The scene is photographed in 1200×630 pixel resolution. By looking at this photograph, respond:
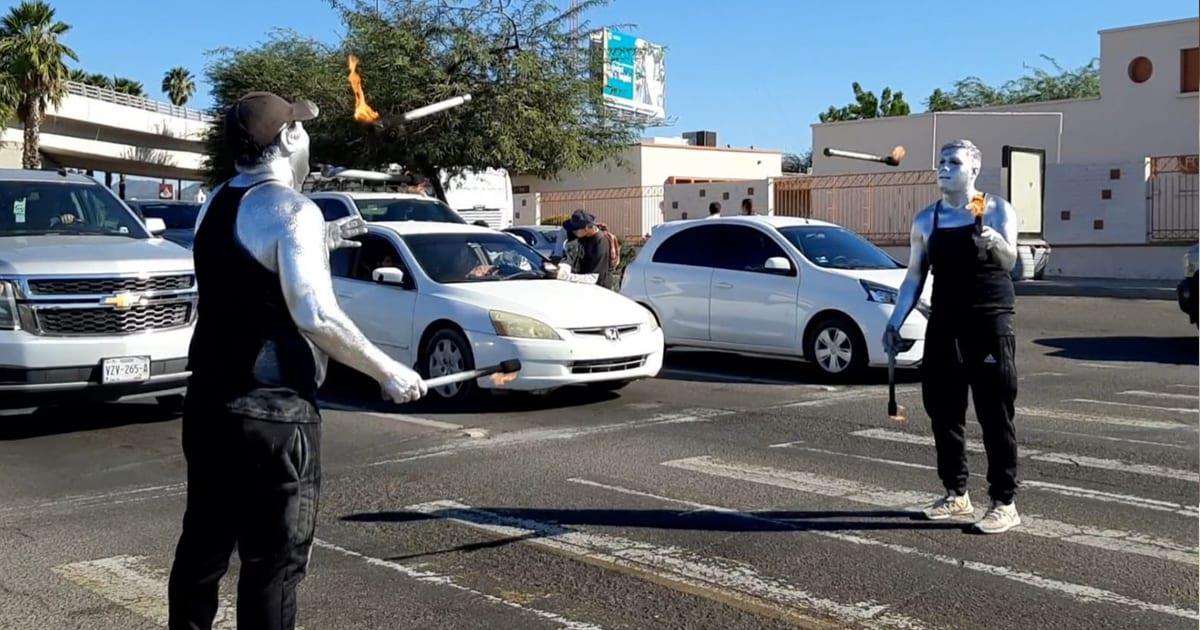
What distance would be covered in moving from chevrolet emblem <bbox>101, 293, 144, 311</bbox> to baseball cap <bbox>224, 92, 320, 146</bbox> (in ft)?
19.3

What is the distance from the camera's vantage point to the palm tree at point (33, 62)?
4769 centimetres

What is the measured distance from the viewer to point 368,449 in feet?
29.6

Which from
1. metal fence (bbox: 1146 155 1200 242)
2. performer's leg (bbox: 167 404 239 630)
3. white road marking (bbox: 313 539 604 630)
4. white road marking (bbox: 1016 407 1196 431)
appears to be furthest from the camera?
metal fence (bbox: 1146 155 1200 242)

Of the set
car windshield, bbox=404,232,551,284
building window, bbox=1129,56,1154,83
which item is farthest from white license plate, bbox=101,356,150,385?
building window, bbox=1129,56,1154,83

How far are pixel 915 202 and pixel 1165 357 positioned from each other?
1736 cm

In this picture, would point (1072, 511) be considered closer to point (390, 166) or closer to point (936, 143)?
point (390, 166)

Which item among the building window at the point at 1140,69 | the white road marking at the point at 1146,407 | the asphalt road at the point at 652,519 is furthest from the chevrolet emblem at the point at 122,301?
the building window at the point at 1140,69

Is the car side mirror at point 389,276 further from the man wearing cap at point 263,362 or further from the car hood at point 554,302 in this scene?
the man wearing cap at point 263,362

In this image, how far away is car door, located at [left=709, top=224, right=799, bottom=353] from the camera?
512 inches

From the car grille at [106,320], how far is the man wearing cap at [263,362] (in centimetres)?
586

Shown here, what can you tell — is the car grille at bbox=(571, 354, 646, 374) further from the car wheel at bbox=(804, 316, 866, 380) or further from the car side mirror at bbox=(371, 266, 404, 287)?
the car wheel at bbox=(804, 316, 866, 380)

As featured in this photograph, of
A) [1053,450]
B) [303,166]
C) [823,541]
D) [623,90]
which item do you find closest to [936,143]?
[623,90]

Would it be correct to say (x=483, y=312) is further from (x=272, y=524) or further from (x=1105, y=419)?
(x=272, y=524)

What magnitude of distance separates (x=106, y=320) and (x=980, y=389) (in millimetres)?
6013
